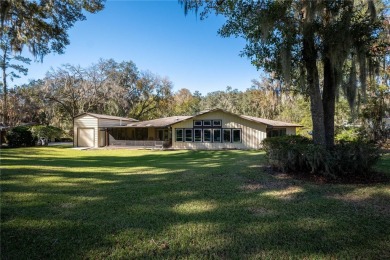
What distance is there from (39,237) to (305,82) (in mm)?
7882

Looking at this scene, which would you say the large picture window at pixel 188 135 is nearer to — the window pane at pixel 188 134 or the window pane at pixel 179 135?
the window pane at pixel 188 134

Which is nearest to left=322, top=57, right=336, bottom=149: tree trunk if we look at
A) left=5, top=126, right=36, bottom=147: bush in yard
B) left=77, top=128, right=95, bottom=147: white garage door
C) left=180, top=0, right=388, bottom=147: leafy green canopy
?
left=180, top=0, right=388, bottom=147: leafy green canopy

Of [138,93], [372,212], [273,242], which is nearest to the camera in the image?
[273,242]

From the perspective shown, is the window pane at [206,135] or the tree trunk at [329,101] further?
the window pane at [206,135]

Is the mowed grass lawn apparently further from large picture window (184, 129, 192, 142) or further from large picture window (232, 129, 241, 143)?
large picture window (184, 129, 192, 142)

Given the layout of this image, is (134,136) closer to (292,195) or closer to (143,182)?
(143,182)

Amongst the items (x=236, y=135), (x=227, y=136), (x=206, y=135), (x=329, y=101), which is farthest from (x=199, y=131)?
(x=329, y=101)

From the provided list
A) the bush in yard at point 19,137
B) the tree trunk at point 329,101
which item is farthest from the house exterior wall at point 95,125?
the tree trunk at point 329,101

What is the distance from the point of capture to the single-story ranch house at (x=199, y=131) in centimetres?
2090

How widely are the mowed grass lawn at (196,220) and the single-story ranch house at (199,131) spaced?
14902mm

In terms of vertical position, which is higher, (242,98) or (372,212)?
(242,98)

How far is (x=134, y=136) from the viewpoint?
26.1m

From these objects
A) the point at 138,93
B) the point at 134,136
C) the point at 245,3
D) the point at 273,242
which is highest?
the point at 138,93

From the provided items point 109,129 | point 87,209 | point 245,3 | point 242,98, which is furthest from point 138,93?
point 87,209
